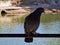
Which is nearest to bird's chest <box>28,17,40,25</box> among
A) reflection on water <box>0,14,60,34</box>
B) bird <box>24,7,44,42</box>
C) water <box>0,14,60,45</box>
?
bird <box>24,7,44,42</box>

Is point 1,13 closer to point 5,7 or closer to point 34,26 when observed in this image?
point 5,7

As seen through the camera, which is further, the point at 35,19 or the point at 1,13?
the point at 1,13

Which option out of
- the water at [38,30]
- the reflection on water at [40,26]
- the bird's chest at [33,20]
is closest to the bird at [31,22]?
the bird's chest at [33,20]

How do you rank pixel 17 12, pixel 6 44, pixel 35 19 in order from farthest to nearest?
1. pixel 17 12
2. pixel 6 44
3. pixel 35 19

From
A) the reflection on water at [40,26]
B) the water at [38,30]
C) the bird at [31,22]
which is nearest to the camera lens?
the bird at [31,22]

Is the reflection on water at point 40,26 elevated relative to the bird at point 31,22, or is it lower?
lower

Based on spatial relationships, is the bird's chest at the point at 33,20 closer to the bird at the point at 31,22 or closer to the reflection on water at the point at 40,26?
the bird at the point at 31,22

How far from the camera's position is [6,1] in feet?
35.6

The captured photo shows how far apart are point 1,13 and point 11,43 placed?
612cm

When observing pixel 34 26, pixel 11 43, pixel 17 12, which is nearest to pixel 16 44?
pixel 11 43

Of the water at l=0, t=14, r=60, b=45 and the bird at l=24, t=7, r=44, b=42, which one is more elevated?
the bird at l=24, t=7, r=44, b=42

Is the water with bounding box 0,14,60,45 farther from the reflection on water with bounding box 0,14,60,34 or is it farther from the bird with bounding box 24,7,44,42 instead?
the bird with bounding box 24,7,44,42

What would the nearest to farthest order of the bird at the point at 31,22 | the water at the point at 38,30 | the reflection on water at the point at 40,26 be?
the bird at the point at 31,22 → the water at the point at 38,30 → the reflection on water at the point at 40,26

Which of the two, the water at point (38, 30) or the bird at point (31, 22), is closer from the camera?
the bird at point (31, 22)
